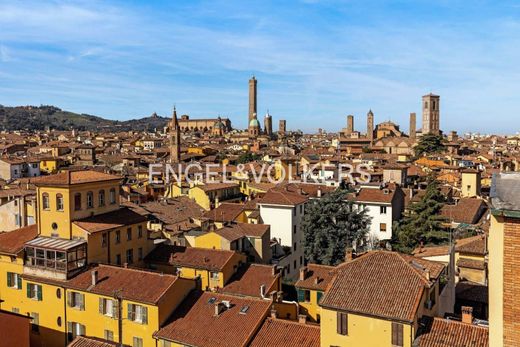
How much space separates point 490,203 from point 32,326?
23.9 metres

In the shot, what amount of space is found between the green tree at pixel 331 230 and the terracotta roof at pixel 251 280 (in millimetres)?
8216

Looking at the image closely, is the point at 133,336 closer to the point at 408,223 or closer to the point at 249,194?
the point at 408,223

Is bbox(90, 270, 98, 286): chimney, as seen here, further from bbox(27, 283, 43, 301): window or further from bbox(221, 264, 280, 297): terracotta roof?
bbox(221, 264, 280, 297): terracotta roof

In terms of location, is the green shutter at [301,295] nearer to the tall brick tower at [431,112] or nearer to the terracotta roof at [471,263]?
the terracotta roof at [471,263]

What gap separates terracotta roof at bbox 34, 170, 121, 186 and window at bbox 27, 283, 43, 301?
5.28m

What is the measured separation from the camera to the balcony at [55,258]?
23953 millimetres

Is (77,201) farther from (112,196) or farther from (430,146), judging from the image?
(430,146)

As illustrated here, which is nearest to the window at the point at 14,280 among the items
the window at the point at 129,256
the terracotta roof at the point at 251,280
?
the window at the point at 129,256

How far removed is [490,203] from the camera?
7742 mm

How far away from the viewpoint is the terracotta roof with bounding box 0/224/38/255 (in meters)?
25.6

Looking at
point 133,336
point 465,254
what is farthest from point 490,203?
point 465,254

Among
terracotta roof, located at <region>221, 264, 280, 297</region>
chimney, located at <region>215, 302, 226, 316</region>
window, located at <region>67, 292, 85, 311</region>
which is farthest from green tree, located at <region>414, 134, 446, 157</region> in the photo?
window, located at <region>67, 292, 85, 311</region>

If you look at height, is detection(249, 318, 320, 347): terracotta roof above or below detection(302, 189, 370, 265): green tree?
below

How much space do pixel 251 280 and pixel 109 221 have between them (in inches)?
337
